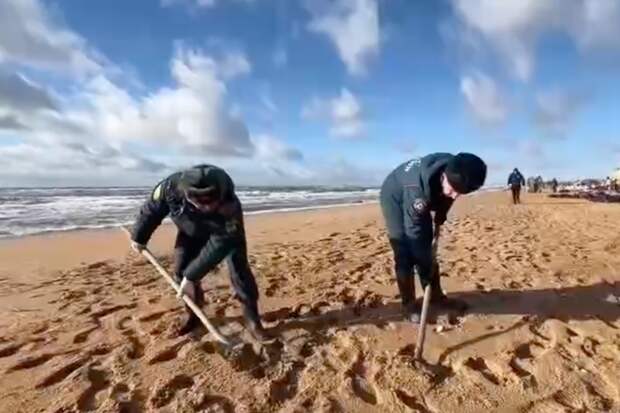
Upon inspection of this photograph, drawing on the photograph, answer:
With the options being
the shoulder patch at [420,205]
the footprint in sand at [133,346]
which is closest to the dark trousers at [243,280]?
the footprint in sand at [133,346]

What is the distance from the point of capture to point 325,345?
13.3 feet

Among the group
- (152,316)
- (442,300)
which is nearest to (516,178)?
(442,300)

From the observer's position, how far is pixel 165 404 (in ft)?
10.5

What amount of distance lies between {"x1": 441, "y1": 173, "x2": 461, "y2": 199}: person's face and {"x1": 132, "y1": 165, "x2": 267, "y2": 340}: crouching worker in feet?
5.47

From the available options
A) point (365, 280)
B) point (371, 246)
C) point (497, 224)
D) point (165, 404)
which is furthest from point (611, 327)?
point (497, 224)

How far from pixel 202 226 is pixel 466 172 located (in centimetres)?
214

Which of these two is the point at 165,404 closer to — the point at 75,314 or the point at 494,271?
the point at 75,314

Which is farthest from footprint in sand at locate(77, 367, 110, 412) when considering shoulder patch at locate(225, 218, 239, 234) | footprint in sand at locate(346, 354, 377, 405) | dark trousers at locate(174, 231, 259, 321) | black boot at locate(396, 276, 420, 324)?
black boot at locate(396, 276, 420, 324)

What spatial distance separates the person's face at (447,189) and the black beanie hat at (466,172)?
0.07 meters

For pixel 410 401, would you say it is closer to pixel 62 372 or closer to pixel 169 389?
pixel 169 389

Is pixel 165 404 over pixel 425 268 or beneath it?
beneath

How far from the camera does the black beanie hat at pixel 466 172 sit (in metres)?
3.77

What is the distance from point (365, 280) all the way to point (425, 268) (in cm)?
172

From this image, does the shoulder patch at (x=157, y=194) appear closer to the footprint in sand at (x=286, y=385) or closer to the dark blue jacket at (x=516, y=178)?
the footprint in sand at (x=286, y=385)
